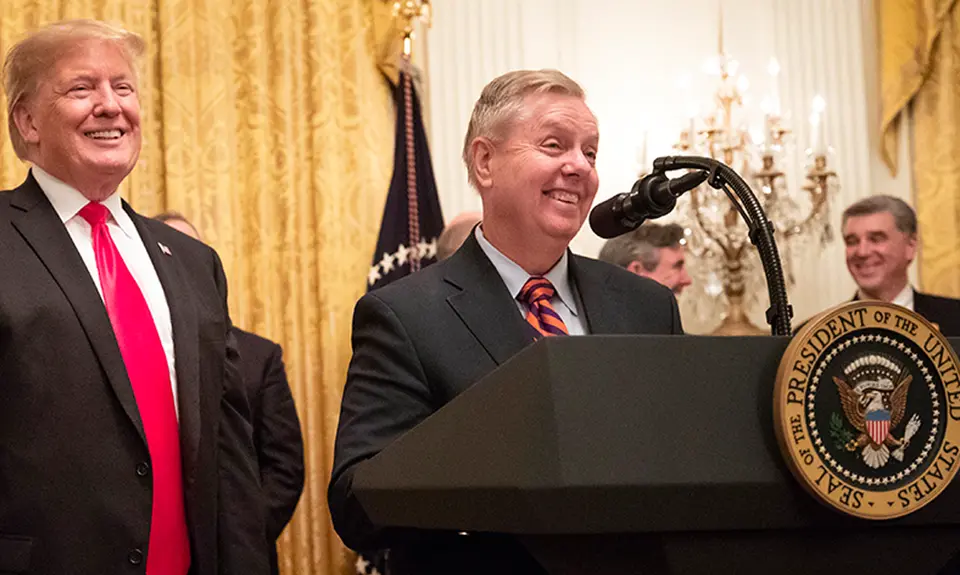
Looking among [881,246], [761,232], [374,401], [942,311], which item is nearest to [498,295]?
[374,401]

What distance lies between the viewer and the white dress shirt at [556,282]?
237 cm

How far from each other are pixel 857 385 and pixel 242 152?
4.72 metres

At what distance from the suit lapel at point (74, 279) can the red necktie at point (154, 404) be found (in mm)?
48

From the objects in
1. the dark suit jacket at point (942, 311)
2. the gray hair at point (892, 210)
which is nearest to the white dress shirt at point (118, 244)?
the dark suit jacket at point (942, 311)

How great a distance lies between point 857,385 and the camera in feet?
4.62

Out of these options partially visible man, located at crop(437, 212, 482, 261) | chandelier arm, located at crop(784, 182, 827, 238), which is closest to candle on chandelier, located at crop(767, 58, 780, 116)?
chandelier arm, located at crop(784, 182, 827, 238)

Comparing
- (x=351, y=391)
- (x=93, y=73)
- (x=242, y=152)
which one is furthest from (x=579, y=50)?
(x=351, y=391)

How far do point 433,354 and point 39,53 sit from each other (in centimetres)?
115

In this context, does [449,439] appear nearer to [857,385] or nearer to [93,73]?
[857,385]

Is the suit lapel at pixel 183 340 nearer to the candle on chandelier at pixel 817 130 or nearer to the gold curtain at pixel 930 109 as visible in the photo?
the candle on chandelier at pixel 817 130

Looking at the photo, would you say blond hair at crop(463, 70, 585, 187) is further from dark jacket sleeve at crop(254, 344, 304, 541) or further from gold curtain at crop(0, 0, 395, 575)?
gold curtain at crop(0, 0, 395, 575)

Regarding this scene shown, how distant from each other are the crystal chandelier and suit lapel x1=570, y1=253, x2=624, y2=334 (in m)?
3.83

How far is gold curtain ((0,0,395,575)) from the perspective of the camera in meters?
5.66

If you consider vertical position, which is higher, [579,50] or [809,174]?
[579,50]
